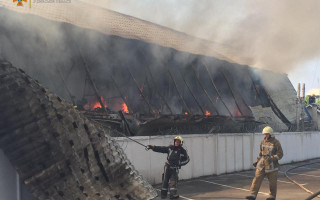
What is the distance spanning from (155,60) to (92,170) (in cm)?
1065

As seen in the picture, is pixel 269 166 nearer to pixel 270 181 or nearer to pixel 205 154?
pixel 270 181

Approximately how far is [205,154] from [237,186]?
77.8 inches

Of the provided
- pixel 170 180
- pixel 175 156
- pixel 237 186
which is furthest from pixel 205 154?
pixel 175 156

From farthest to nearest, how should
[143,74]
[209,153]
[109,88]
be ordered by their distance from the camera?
[143,74] → [109,88] → [209,153]

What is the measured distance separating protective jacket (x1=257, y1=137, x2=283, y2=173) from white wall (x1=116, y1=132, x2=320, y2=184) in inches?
134

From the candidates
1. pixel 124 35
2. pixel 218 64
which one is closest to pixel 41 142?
pixel 124 35

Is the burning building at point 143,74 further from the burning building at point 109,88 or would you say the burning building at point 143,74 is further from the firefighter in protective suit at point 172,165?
the firefighter in protective suit at point 172,165

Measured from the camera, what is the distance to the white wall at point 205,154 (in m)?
9.09

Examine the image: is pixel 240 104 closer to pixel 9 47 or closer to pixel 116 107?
pixel 116 107

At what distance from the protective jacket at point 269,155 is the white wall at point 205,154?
341cm

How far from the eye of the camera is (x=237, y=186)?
9.34m

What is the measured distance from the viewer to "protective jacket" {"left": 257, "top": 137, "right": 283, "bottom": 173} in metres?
6.76

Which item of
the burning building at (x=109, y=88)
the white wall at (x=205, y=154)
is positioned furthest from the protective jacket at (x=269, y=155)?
the white wall at (x=205, y=154)

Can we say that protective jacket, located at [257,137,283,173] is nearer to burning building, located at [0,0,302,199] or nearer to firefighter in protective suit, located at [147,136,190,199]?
firefighter in protective suit, located at [147,136,190,199]
